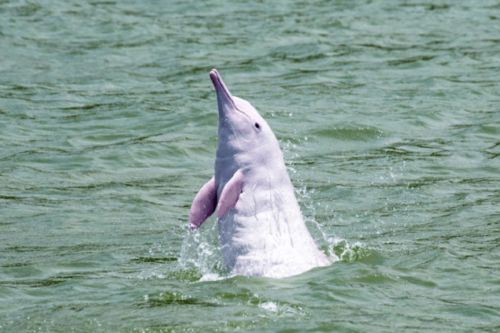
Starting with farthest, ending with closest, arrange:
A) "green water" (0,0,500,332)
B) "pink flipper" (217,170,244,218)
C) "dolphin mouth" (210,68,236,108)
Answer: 1. "dolphin mouth" (210,68,236,108)
2. "pink flipper" (217,170,244,218)
3. "green water" (0,0,500,332)

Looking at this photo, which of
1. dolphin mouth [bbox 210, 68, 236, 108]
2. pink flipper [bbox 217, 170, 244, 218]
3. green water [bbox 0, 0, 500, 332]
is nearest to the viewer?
green water [bbox 0, 0, 500, 332]

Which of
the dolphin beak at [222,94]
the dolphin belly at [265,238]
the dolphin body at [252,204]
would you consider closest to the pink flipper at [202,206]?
the dolphin body at [252,204]

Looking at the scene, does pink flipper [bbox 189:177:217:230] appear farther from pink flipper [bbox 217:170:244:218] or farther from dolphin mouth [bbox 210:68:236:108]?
dolphin mouth [bbox 210:68:236:108]

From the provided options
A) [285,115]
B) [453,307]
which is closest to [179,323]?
[453,307]

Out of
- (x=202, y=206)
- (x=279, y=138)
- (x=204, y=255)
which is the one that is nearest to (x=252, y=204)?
(x=202, y=206)

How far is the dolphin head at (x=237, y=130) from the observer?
1082cm

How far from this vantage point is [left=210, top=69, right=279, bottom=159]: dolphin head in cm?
1082

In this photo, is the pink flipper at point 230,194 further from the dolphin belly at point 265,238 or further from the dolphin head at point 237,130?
the dolphin head at point 237,130

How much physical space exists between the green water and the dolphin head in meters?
0.90

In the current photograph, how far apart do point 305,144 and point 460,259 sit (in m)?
4.63

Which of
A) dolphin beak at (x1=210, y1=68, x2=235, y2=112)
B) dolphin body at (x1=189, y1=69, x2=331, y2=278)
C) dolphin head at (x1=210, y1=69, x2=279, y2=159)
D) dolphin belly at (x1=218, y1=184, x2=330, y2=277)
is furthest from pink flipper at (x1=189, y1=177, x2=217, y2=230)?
dolphin beak at (x1=210, y1=68, x2=235, y2=112)

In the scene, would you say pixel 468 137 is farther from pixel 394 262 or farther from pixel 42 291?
pixel 42 291

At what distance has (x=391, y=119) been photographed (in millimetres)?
16750

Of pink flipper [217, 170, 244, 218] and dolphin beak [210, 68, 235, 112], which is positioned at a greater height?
dolphin beak [210, 68, 235, 112]
